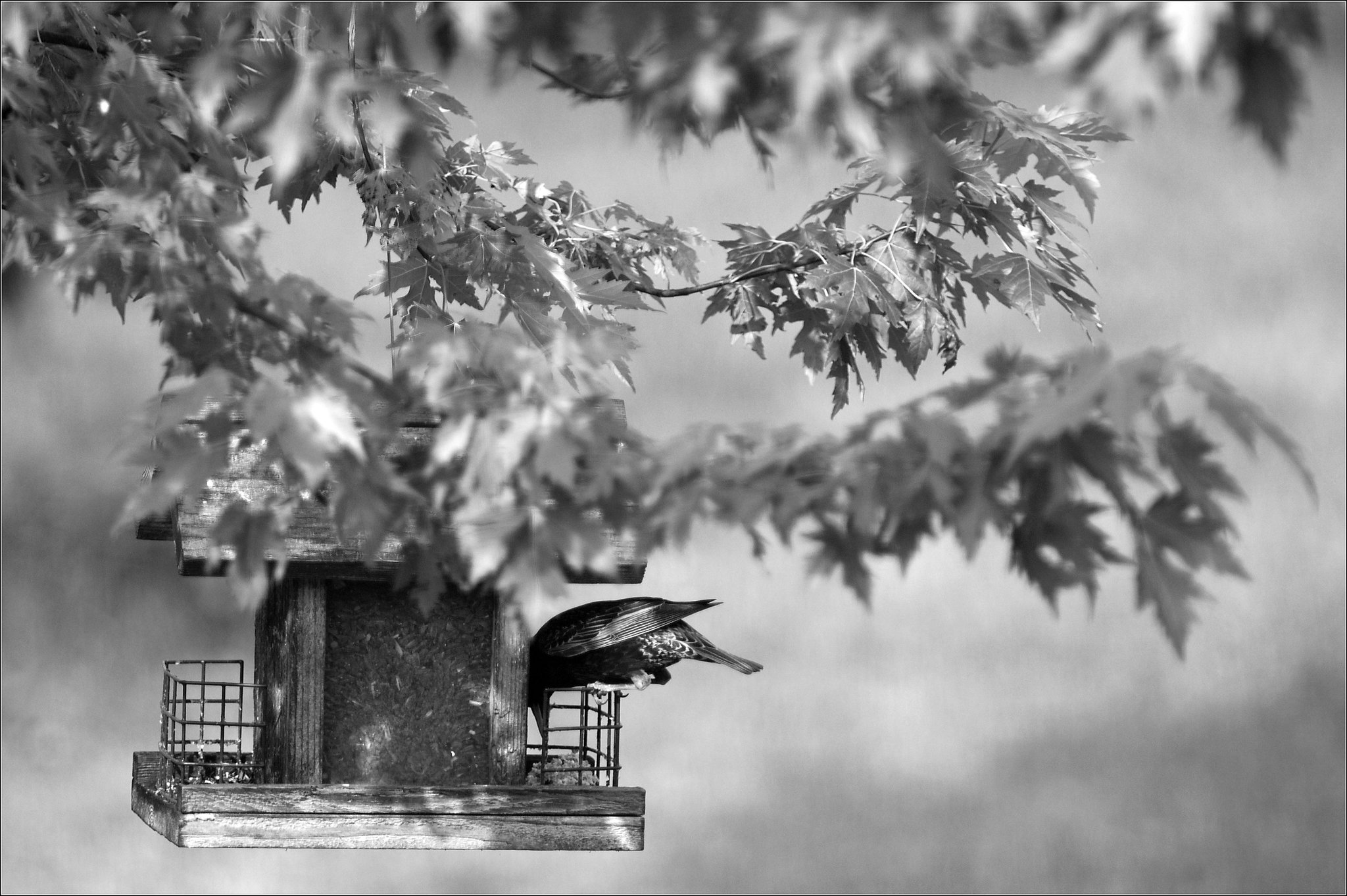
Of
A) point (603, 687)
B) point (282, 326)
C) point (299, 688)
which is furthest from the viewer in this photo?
point (603, 687)

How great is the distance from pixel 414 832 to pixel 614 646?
394 mm

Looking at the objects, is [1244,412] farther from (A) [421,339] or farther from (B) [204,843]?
(B) [204,843]

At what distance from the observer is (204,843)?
206 cm

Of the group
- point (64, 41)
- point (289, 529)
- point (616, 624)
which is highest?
point (64, 41)

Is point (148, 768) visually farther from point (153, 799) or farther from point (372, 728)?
point (372, 728)

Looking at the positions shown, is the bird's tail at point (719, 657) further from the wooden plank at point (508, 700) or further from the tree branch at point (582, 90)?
the tree branch at point (582, 90)

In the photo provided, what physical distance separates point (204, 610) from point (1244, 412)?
3.64 m

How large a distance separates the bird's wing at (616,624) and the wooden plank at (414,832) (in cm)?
26

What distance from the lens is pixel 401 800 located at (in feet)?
6.79

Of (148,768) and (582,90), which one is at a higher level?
(582,90)

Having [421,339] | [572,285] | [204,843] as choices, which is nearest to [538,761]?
[204,843]

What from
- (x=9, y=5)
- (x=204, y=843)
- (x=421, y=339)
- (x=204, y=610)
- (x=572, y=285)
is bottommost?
(x=204, y=843)

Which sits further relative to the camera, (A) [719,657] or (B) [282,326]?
(A) [719,657]

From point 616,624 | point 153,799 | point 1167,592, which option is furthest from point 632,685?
point 1167,592
